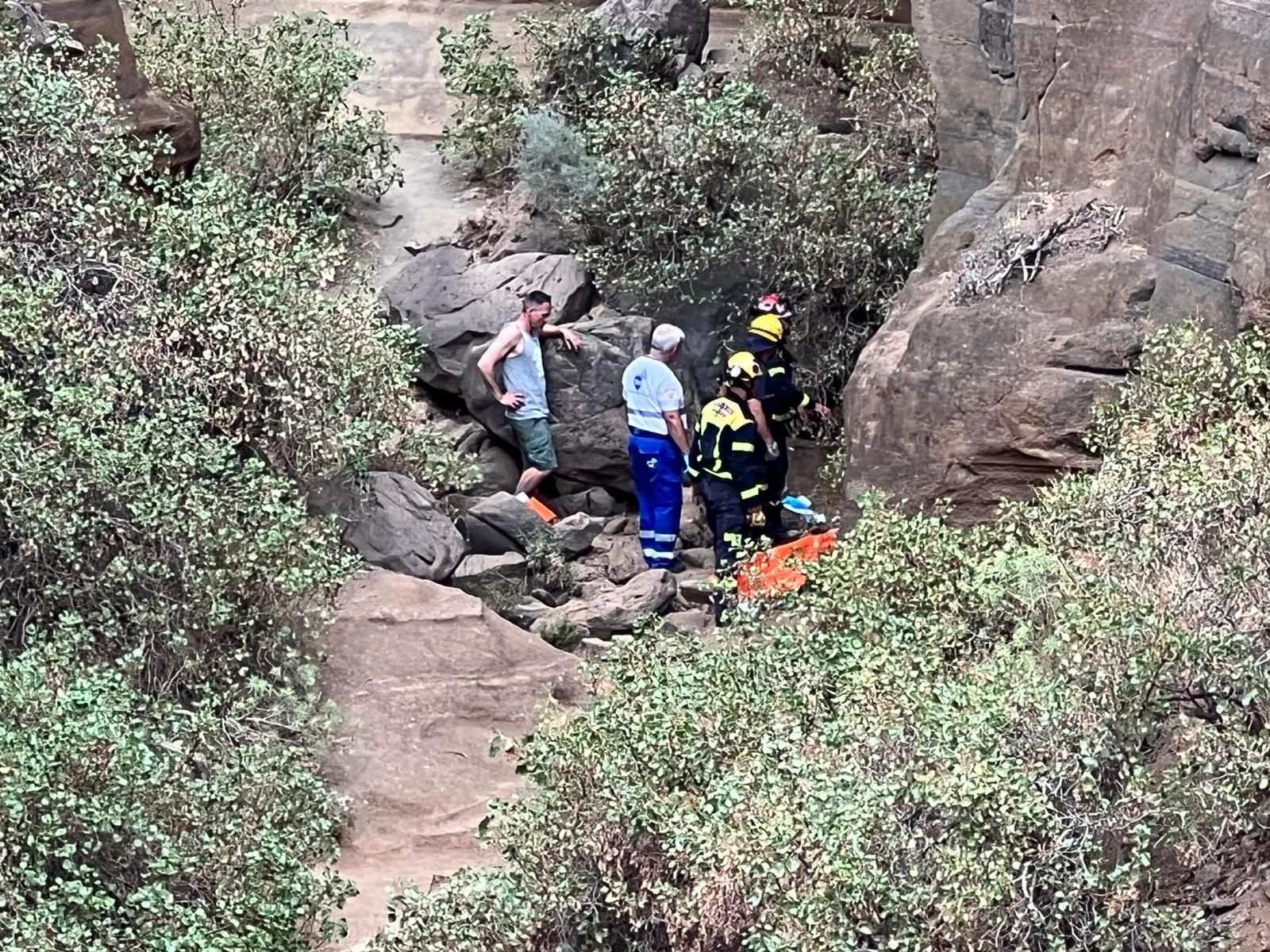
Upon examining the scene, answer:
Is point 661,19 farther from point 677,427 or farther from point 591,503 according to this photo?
point 677,427

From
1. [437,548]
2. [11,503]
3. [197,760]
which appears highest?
[11,503]

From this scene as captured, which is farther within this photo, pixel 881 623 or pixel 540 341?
pixel 540 341

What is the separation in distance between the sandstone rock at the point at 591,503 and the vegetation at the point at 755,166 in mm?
1486

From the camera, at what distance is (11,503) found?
850 centimetres

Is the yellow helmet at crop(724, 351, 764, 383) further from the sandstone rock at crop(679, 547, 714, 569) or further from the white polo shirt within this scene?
the sandstone rock at crop(679, 547, 714, 569)

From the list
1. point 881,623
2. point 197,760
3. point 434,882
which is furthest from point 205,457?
point 881,623

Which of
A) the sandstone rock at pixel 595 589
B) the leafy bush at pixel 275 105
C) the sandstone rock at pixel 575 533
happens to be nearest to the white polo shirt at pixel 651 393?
the sandstone rock at pixel 575 533

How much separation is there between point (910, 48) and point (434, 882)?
8882 millimetres

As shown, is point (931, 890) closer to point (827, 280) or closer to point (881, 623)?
point (881, 623)

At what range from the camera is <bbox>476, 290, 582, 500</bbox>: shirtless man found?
12633 mm

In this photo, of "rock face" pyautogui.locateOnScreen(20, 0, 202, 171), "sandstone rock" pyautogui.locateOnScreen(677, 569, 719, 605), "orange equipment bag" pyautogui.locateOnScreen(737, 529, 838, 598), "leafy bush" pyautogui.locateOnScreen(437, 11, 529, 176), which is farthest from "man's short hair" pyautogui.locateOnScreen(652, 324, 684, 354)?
"leafy bush" pyautogui.locateOnScreen(437, 11, 529, 176)

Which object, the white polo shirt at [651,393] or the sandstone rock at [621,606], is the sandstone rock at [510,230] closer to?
the white polo shirt at [651,393]

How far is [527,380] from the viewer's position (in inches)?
499

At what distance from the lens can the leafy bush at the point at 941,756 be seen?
631 cm
